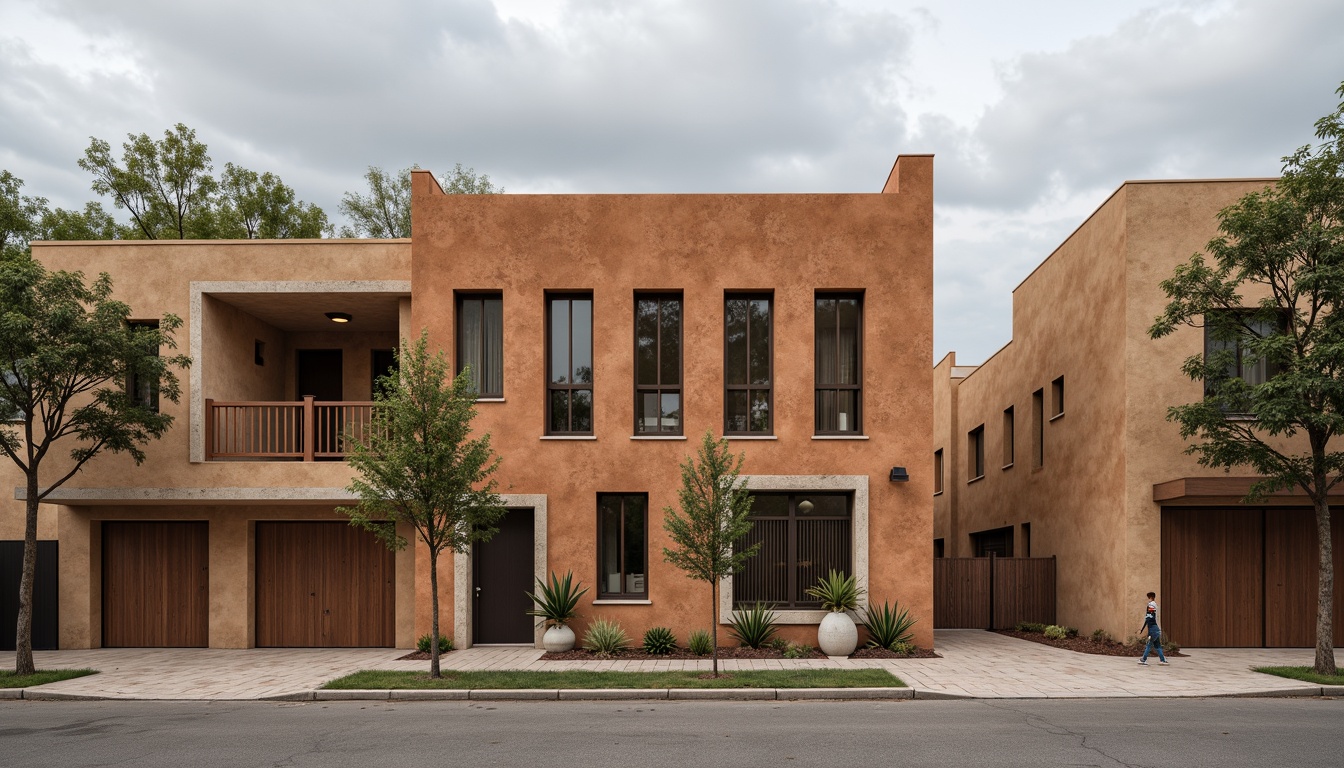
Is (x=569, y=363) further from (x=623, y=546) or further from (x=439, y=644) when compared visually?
(x=439, y=644)

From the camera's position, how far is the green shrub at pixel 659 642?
608 inches

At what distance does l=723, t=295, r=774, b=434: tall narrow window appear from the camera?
54.2ft

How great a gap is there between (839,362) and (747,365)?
166cm

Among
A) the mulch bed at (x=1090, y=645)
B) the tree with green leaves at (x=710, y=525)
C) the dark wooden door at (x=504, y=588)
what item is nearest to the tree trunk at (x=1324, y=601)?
the mulch bed at (x=1090, y=645)

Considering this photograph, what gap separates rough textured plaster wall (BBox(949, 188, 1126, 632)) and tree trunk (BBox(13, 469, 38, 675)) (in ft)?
58.0

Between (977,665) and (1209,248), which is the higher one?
(1209,248)

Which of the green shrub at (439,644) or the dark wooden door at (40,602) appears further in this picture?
the dark wooden door at (40,602)

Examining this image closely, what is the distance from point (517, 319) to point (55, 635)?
34.6 feet

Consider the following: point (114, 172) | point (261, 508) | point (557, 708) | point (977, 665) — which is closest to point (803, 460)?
point (977, 665)

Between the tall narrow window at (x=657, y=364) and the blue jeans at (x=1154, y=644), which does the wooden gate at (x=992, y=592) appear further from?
the tall narrow window at (x=657, y=364)

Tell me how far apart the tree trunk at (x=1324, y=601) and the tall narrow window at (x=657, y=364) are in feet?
32.8

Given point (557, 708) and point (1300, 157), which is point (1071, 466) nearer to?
point (1300, 157)

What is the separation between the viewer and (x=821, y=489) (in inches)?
635

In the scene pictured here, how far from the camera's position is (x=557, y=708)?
37.0 ft
